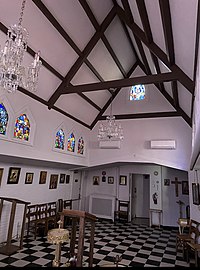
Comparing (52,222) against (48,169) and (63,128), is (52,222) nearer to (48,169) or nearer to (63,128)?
(48,169)

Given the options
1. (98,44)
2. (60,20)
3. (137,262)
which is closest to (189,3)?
(60,20)

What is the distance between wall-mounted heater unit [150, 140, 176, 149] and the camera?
7.33m

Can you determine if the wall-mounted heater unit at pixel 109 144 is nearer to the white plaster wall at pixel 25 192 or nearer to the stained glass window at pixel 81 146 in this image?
the stained glass window at pixel 81 146

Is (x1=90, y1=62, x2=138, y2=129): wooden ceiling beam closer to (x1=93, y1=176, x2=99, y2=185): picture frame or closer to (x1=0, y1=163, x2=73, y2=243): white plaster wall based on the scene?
(x1=0, y1=163, x2=73, y2=243): white plaster wall

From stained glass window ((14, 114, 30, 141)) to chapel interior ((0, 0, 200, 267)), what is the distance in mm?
31

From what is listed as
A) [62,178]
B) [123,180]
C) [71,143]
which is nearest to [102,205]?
[123,180]

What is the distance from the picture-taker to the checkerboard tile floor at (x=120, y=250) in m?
4.52

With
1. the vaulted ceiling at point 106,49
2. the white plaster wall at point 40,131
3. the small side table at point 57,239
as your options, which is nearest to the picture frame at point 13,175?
the white plaster wall at point 40,131

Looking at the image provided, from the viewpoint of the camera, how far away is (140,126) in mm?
8227

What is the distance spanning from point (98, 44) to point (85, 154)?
15.0 ft

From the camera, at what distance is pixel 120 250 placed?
5.47 m

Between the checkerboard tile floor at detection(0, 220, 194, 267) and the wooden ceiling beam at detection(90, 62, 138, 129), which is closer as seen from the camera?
the checkerboard tile floor at detection(0, 220, 194, 267)

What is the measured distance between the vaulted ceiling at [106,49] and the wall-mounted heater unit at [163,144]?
3.41 feet

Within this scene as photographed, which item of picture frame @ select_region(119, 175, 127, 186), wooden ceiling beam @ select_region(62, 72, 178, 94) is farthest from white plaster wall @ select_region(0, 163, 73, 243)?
wooden ceiling beam @ select_region(62, 72, 178, 94)
